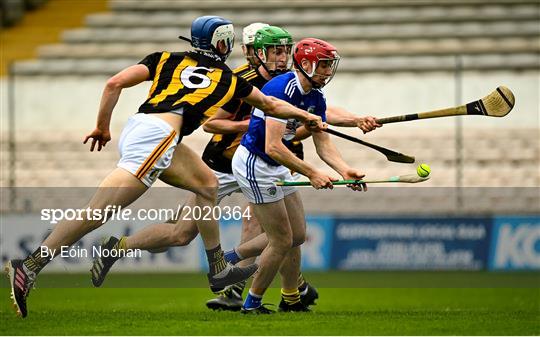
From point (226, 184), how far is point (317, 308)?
1238 millimetres

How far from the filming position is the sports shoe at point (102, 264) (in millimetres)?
A: 8836

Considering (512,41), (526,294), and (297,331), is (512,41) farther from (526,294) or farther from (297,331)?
(297,331)

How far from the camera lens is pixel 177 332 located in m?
7.38

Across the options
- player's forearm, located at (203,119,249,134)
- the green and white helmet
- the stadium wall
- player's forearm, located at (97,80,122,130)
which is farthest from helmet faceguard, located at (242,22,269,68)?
the stadium wall

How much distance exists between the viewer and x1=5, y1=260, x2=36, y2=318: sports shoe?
784 centimetres

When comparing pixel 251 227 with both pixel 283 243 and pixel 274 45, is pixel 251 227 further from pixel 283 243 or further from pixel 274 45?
pixel 274 45

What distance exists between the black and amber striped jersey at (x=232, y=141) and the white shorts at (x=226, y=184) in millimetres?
41

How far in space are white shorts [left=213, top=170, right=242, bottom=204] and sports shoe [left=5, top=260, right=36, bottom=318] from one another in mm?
2086

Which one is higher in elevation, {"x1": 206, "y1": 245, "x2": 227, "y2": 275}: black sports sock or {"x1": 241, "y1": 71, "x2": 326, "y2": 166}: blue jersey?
{"x1": 241, "y1": 71, "x2": 326, "y2": 166}: blue jersey

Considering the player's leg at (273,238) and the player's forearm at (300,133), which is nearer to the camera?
the player's leg at (273,238)

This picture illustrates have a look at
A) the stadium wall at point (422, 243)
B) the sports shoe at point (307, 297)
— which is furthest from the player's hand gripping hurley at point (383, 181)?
the stadium wall at point (422, 243)

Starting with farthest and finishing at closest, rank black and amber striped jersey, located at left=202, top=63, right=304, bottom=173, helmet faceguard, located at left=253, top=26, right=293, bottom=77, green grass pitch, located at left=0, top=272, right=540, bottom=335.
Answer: black and amber striped jersey, located at left=202, top=63, right=304, bottom=173, helmet faceguard, located at left=253, top=26, right=293, bottom=77, green grass pitch, located at left=0, top=272, right=540, bottom=335

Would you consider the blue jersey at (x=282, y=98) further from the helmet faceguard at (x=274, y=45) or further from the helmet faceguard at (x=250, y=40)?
the helmet faceguard at (x=250, y=40)

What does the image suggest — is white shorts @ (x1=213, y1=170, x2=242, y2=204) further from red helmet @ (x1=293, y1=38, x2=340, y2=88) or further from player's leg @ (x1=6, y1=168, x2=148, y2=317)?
player's leg @ (x1=6, y1=168, x2=148, y2=317)
